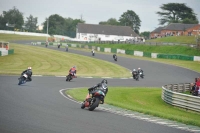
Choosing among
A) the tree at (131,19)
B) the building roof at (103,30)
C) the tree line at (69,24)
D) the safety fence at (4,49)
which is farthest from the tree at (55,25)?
the safety fence at (4,49)

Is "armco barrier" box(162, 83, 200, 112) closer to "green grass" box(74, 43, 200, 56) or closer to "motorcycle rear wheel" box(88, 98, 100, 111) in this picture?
"motorcycle rear wheel" box(88, 98, 100, 111)

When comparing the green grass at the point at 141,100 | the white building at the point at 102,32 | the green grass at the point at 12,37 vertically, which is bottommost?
the green grass at the point at 141,100

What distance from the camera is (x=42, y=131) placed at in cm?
920

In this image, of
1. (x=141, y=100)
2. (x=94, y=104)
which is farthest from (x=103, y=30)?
(x=94, y=104)

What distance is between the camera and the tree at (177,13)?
5694 inches

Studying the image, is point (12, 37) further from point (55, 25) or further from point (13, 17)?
point (55, 25)

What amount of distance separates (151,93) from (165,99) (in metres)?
4.34

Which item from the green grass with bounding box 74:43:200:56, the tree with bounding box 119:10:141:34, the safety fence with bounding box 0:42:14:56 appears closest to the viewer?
the safety fence with bounding box 0:42:14:56

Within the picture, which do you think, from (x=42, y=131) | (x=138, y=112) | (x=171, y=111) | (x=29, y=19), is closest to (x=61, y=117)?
(x=42, y=131)

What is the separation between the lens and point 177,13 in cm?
14775

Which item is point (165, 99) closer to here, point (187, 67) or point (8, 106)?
point (8, 106)

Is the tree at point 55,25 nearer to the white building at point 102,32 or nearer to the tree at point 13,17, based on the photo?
the white building at point 102,32

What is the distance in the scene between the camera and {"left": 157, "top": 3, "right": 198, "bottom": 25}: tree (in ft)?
474

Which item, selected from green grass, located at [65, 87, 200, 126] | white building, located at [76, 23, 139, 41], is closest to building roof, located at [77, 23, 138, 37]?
white building, located at [76, 23, 139, 41]
